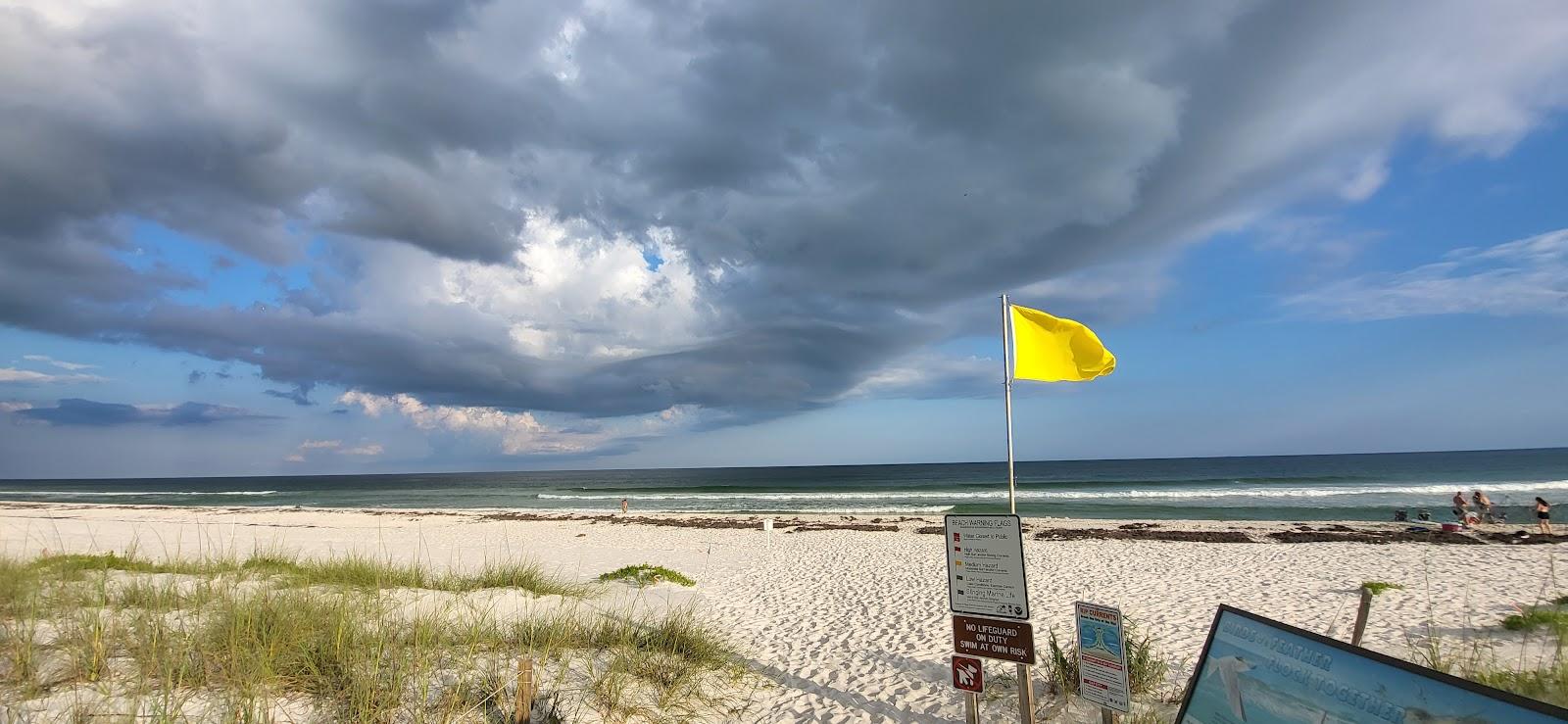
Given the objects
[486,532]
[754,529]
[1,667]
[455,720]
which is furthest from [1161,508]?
[1,667]

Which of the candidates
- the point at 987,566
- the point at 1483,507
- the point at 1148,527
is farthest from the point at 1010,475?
the point at 1483,507

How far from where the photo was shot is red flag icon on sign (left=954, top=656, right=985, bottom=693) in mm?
5094

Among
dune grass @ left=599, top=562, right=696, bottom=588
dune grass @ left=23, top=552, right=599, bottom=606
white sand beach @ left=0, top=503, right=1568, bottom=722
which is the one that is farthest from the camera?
dune grass @ left=599, top=562, right=696, bottom=588

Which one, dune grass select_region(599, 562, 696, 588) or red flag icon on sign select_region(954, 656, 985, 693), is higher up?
red flag icon on sign select_region(954, 656, 985, 693)

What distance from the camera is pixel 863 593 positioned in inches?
484

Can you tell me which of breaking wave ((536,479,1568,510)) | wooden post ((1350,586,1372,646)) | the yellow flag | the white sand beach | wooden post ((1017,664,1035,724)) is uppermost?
the yellow flag

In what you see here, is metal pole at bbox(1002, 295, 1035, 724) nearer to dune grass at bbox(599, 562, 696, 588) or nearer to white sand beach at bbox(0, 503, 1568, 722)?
white sand beach at bbox(0, 503, 1568, 722)

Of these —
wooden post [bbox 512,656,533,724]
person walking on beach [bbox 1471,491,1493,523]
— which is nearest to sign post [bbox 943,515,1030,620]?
wooden post [bbox 512,656,533,724]

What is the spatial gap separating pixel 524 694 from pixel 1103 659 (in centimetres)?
413

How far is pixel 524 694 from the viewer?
188 inches

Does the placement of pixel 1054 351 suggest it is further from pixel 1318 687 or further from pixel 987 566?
pixel 1318 687

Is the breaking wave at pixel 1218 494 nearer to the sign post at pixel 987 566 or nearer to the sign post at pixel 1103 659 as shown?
the sign post at pixel 987 566

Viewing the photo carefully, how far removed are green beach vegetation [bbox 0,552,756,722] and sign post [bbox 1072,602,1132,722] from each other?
3114 millimetres

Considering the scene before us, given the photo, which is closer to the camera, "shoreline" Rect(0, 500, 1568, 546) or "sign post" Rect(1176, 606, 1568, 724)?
"sign post" Rect(1176, 606, 1568, 724)
